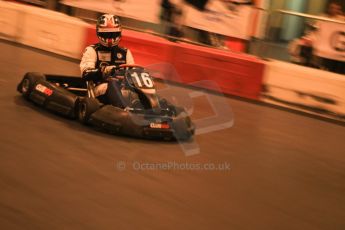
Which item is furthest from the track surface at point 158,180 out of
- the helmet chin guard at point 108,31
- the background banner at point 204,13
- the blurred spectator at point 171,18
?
the blurred spectator at point 171,18

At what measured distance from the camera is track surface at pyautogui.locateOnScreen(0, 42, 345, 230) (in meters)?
4.48

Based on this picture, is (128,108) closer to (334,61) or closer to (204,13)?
(334,61)

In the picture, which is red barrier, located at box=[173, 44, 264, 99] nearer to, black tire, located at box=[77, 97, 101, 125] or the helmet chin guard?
the helmet chin guard

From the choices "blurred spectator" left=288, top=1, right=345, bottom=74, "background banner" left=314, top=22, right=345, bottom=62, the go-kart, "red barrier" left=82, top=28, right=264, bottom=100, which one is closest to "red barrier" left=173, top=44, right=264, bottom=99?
"red barrier" left=82, top=28, right=264, bottom=100

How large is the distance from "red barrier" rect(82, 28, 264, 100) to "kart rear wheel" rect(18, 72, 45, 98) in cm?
344

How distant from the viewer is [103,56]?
7.44 meters

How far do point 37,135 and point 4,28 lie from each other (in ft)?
22.4

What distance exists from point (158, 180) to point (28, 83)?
2.74 m

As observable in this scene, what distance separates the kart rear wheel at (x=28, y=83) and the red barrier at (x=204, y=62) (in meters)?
3.44

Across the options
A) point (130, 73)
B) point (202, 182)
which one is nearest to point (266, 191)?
point (202, 182)

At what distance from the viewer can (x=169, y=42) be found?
10.8m

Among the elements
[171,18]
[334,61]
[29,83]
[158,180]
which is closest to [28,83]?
[29,83]

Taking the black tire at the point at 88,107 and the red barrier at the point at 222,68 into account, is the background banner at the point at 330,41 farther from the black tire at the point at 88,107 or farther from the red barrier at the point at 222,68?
the black tire at the point at 88,107

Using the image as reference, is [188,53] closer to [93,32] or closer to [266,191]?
[93,32]
